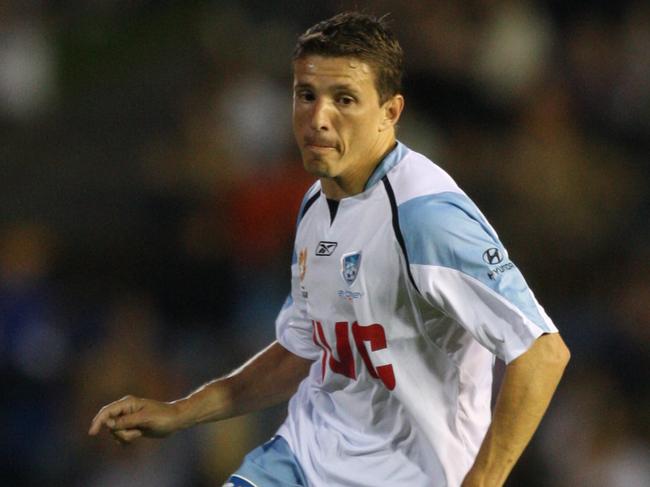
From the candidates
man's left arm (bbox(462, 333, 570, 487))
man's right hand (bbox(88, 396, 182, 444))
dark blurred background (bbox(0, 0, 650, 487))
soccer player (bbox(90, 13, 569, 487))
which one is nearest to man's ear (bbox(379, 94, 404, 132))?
soccer player (bbox(90, 13, 569, 487))

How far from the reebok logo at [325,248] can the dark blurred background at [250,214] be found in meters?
3.45

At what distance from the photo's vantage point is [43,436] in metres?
7.70

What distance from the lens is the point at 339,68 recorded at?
3795mm

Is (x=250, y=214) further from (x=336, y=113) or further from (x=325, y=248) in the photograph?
(x=336, y=113)

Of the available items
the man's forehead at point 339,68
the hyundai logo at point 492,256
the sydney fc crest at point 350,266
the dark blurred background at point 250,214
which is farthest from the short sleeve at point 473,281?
the dark blurred background at point 250,214

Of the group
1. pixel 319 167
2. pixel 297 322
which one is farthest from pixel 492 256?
pixel 297 322

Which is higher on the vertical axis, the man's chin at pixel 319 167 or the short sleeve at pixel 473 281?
the man's chin at pixel 319 167

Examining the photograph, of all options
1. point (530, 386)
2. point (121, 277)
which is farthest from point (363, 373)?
point (121, 277)

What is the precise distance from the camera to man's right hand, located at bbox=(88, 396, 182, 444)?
3.98 m

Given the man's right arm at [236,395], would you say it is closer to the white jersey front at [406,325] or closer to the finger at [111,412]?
the finger at [111,412]

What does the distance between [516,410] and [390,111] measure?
1048 millimetres

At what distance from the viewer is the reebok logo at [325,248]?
3898 millimetres

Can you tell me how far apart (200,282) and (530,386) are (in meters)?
4.82

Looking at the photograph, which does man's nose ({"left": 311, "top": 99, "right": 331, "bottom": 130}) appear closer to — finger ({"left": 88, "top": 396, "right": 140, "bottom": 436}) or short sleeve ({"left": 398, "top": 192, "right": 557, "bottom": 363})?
short sleeve ({"left": 398, "top": 192, "right": 557, "bottom": 363})
